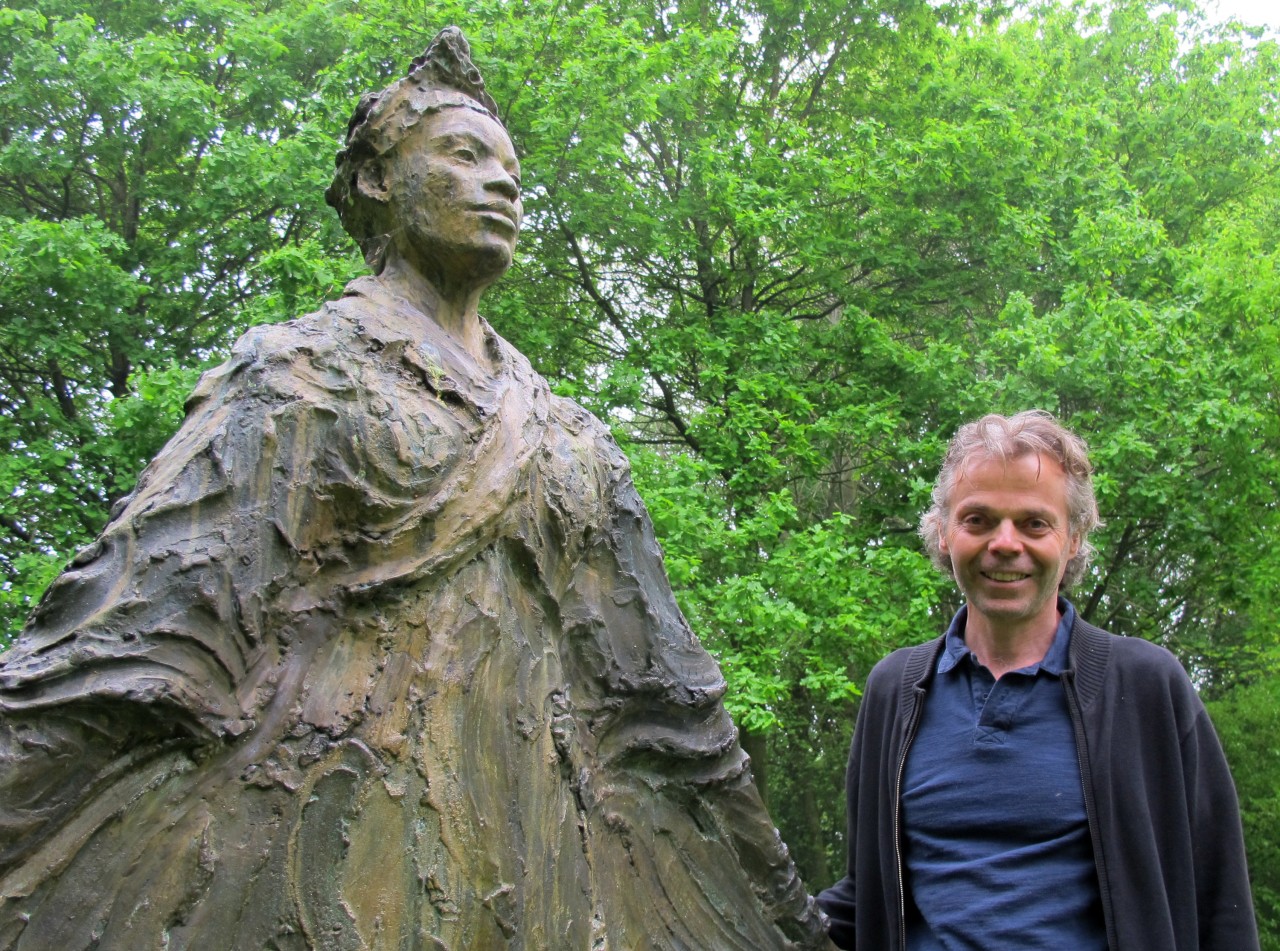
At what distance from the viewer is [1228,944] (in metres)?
2.13

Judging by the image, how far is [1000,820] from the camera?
7.36ft

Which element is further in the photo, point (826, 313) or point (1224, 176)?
point (1224, 176)

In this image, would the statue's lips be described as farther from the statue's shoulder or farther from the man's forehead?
the statue's shoulder

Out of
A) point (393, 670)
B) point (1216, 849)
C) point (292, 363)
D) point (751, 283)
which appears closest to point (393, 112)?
point (292, 363)

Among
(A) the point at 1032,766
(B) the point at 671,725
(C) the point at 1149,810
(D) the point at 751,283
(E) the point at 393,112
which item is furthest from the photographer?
(D) the point at 751,283

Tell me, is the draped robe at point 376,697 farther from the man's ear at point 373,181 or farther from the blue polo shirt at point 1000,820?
the blue polo shirt at point 1000,820

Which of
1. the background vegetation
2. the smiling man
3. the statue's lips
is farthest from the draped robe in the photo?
the background vegetation

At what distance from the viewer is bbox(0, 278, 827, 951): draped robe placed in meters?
1.93

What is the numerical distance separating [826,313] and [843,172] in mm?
1404

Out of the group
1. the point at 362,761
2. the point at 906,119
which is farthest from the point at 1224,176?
the point at 362,761

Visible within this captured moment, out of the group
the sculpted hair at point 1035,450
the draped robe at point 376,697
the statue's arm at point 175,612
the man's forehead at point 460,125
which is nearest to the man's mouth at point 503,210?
the man's forehead at point 460,125

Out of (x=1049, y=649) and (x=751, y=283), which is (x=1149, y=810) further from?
(x=751, y=283)

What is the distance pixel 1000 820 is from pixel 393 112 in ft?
6.32

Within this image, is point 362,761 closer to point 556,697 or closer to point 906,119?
point 556,697
